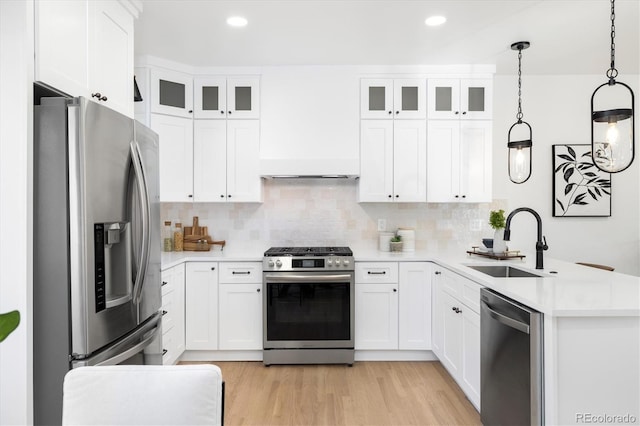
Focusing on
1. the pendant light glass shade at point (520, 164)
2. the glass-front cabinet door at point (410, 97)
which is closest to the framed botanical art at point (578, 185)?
the pendant light glass shade at point (520, 164)

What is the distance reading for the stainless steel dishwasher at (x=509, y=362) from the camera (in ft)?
5.72

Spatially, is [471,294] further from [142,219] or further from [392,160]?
[142,219]

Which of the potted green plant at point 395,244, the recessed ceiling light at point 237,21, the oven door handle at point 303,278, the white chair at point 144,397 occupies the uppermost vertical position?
the recessed ceiling light at point 237,21

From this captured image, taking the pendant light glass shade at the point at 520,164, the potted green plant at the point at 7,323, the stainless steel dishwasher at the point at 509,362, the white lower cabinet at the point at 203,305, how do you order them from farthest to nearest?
the white lower cabinet at the point at 203,305 < the pendant light glass shade at the point at 520,164 < the stainless steel dishwasher at the point at 509,362 < the potted green plant at the point at 7,323

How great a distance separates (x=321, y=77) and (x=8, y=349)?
3034 mm

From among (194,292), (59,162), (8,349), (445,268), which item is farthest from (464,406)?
(59,162)

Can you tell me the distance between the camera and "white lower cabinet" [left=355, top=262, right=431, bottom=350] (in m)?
3.38

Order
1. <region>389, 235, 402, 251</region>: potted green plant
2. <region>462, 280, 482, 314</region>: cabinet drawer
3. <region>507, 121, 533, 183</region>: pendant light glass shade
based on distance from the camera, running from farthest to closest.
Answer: <region>389, 235, 402, 251</region>: potted green plant
<region>507, 121, 533, 183</region>: pendant light glass shade
<region>462, 280, 482, 314</region>: cabinet drawer

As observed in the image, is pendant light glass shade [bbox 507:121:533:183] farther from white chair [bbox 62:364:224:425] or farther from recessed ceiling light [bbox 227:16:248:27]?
white chair [bbox 62:364:224:425]

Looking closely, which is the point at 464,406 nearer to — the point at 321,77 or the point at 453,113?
the point at 453,113

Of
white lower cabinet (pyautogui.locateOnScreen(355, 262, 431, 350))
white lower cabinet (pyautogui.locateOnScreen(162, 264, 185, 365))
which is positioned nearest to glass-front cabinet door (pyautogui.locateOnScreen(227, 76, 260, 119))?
white lower cabinet (pyautogui.locateOnScreen(162, 264, 185, 365))

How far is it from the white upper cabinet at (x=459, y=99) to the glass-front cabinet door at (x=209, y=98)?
75.8 inches

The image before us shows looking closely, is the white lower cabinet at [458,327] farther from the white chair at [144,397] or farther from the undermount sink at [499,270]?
the white chair at [144,397]

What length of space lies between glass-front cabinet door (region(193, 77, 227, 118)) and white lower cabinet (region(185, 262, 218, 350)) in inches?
54.7
